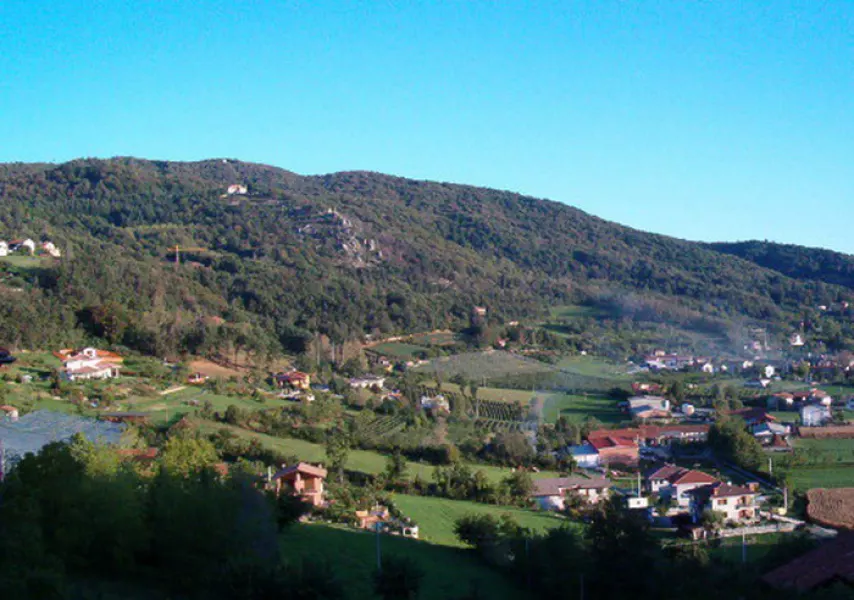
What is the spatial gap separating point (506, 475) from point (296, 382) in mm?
10885

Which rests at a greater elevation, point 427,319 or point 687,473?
point 427,319

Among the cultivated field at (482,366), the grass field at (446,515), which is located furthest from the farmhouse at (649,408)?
the grass field at (446,515)

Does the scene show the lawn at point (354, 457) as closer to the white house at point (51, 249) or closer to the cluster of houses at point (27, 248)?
Result: the cluster of houses at point (27, 248)

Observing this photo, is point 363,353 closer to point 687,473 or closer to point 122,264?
point 122,264

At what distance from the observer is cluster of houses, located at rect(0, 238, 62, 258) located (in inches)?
1433

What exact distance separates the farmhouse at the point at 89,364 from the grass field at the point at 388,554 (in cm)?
1264

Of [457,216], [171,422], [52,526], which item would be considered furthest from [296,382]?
[457,216]

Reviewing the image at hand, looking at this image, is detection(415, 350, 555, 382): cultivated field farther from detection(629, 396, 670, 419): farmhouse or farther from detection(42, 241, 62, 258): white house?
detection(42, 241, 62, 258): white house

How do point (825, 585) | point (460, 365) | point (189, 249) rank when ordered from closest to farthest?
point (825, 585), point (460, 365), point (189, 249)

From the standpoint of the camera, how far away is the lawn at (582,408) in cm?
2791

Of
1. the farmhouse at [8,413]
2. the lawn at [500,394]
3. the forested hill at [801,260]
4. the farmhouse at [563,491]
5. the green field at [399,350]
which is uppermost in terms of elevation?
the forested hill at [801,260]

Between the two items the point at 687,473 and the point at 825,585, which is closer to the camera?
the point at 825,585

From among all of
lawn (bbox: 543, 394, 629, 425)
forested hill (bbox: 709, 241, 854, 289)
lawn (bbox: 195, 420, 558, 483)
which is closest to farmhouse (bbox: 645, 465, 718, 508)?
lawn (bbox: 195, 420, 558, 483)

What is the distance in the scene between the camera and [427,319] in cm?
4344
